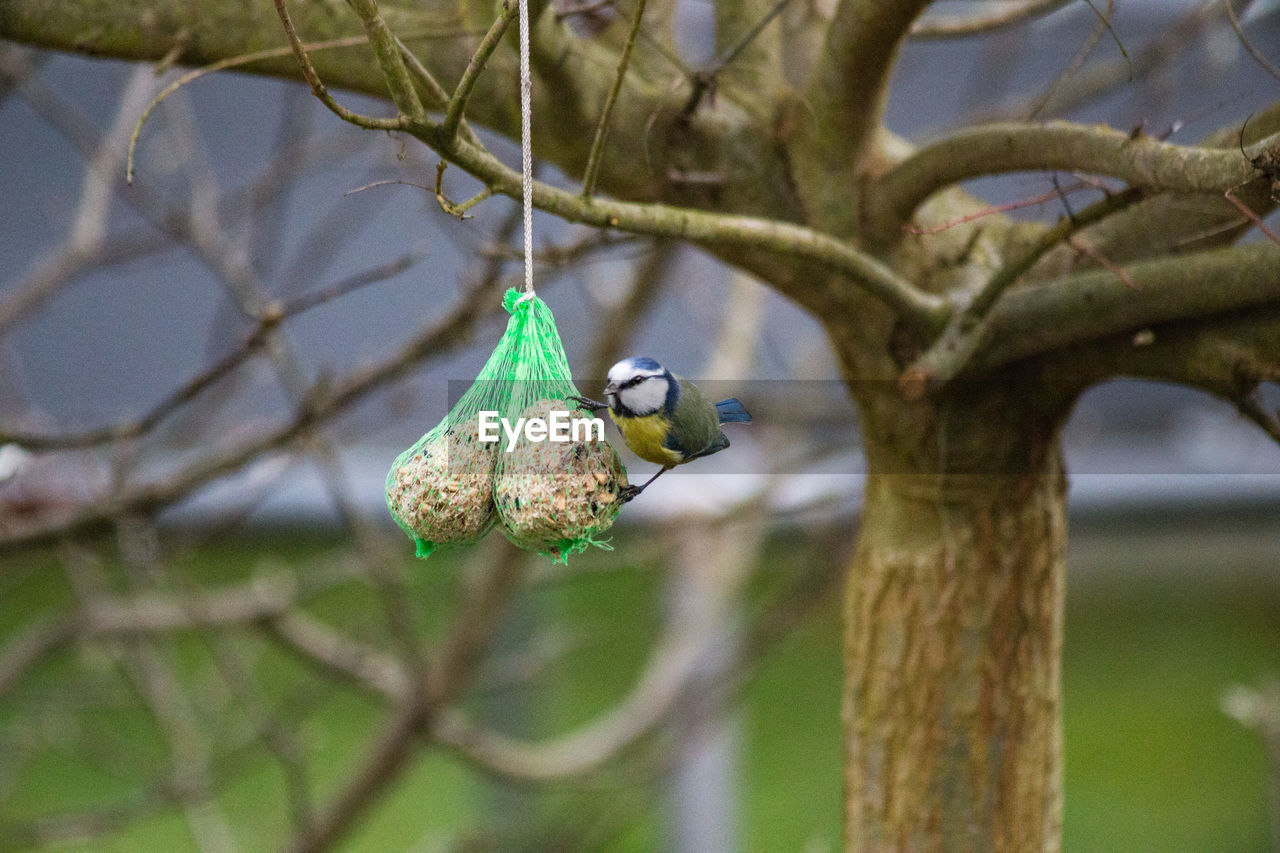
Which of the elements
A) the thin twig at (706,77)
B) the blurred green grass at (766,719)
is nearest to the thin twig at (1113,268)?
the thin twig at (706,77)

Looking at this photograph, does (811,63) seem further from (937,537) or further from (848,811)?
(848,811)

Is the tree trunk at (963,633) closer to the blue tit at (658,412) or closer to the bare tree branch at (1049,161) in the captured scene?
the bare tree branch at (1049,161)

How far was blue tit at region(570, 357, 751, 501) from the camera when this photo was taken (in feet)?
3.35

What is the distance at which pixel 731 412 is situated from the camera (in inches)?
44.2

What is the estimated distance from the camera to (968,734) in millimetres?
1443

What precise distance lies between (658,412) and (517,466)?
16cm

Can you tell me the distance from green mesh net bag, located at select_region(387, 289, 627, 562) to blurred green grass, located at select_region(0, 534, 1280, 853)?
3.51 meters

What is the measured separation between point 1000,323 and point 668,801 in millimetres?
3948

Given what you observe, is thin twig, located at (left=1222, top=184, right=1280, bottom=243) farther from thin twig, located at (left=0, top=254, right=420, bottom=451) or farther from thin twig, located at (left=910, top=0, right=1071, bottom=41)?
thin twig, located at (left=0, top=254, right=420, bottom=451)

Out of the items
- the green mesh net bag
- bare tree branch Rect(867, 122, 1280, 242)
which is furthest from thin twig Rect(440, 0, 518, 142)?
bare tree branch Rect(867, 122, 1280, 242)

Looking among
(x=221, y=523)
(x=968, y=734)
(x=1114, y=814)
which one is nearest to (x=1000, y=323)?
(x=968, y=734)

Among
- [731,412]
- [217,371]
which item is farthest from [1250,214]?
[217,371]

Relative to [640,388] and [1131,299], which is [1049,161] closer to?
[1131,299]

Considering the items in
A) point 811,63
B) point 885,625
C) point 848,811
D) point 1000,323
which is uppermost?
point 811,63
